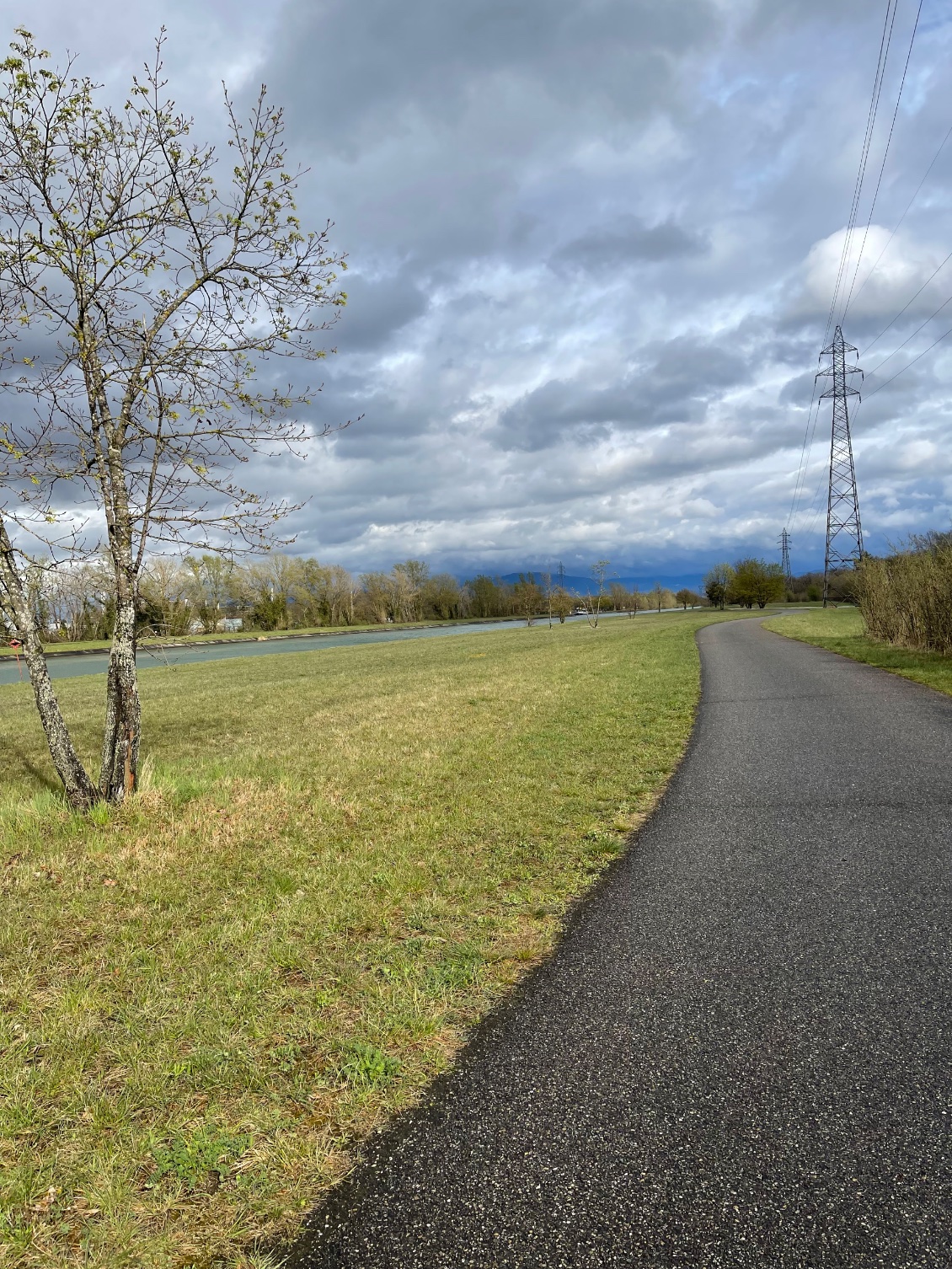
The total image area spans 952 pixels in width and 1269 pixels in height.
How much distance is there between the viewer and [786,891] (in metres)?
4.68

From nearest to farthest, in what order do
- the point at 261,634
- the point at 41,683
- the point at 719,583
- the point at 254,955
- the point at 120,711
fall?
the point at 254,955 → the point at 41,683 → the point at 120,711 → the point at 261,634 → the point at 719,583

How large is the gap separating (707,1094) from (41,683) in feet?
23.5

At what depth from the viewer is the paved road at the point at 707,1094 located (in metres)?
2.15

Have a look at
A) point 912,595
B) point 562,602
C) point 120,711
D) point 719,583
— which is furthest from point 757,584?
point 120,711

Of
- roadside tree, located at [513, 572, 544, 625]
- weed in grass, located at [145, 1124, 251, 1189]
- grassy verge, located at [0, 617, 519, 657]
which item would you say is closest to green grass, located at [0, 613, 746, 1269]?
weed in grass, located at [145, 1124, 251, 1189]

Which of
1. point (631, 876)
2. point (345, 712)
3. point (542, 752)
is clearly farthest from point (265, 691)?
point (631, 876)

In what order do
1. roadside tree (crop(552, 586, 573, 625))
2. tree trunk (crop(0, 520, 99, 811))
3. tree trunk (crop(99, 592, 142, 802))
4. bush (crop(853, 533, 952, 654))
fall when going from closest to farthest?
tree trunk (crop(0, 520, 99, 811)) < tree trunk (crop(99, 592, 142, 802)) < bush (crop(853, 533, 952, 654)) < roadside tree (crop(552, 586, 573, 625))

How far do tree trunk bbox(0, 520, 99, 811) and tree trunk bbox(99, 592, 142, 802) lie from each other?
213mm

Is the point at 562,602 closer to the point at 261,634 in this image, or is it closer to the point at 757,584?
the point at 757,584

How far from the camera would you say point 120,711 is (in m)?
7.32

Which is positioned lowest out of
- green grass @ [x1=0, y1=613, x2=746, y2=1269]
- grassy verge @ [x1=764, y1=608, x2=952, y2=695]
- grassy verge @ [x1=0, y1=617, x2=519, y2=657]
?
green grass @ [x1=0, y1=613, x2=746, y2=1269]

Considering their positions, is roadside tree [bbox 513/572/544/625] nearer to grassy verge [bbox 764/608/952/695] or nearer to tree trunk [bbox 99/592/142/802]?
grassy verge [bbox 764/608/952/695]

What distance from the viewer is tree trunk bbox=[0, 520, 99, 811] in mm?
6660

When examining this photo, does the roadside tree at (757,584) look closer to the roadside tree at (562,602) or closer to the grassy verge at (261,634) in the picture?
the roadside tree at (562,602)
